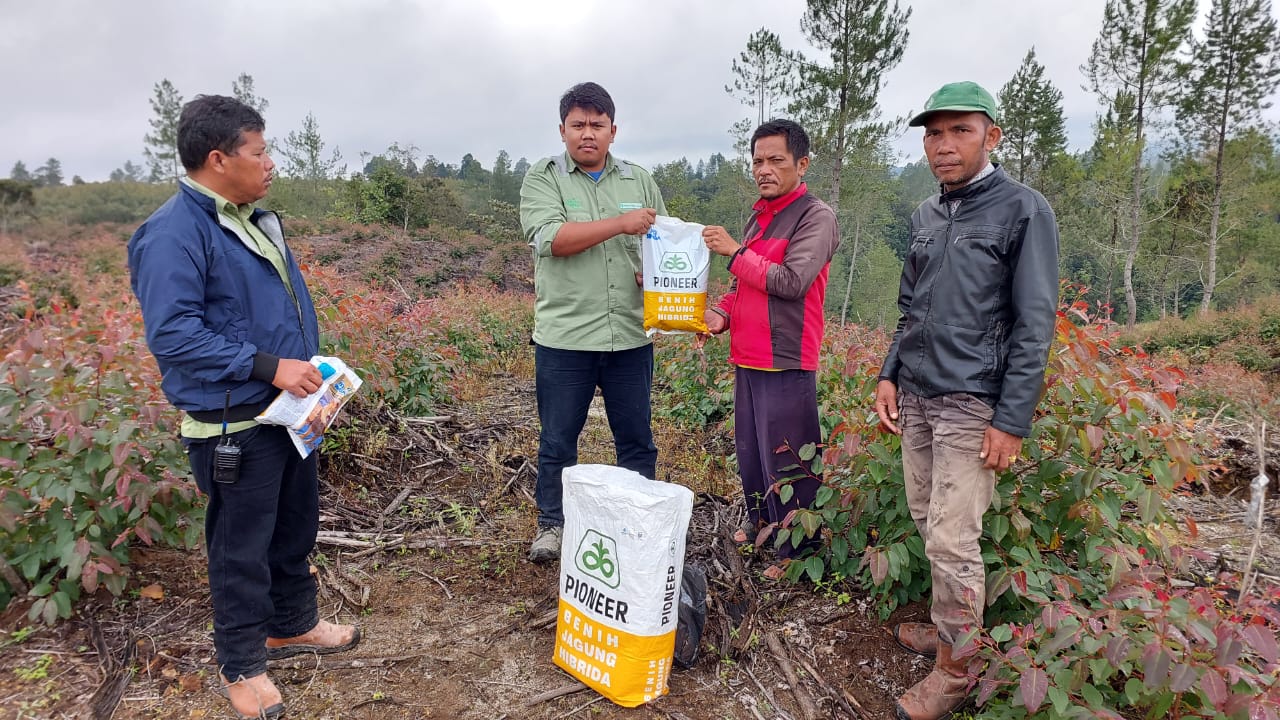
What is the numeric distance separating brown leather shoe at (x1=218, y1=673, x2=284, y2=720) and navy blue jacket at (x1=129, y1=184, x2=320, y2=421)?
33.7 inches

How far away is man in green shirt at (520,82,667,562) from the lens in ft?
8.82

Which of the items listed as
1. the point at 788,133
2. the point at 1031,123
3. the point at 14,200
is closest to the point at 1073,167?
the point at 1031,123

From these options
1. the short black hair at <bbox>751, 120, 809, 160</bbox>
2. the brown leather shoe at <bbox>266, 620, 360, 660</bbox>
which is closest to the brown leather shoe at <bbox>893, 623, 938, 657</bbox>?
the short black hair at <bbox>751, 120, 809, 160</bbox>

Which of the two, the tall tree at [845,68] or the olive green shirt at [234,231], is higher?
the tall tree at [845,68]

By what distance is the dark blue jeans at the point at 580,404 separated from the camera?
2.83m

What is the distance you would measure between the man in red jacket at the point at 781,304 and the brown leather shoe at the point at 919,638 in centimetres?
50

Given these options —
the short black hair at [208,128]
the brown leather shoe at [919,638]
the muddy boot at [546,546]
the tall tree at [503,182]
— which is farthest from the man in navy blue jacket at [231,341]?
the tall tree at [503,182]

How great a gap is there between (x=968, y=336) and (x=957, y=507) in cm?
53

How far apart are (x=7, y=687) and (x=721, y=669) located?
2.34 m

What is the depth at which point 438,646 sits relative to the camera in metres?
2.38

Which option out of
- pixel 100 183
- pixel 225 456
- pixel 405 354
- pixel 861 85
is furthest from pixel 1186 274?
pixel 100 183

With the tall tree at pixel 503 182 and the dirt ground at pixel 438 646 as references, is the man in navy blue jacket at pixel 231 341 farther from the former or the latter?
the tall tree at pixel 503 182

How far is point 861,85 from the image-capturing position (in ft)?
71.3

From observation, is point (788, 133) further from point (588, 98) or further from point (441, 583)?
point (441, 583)
